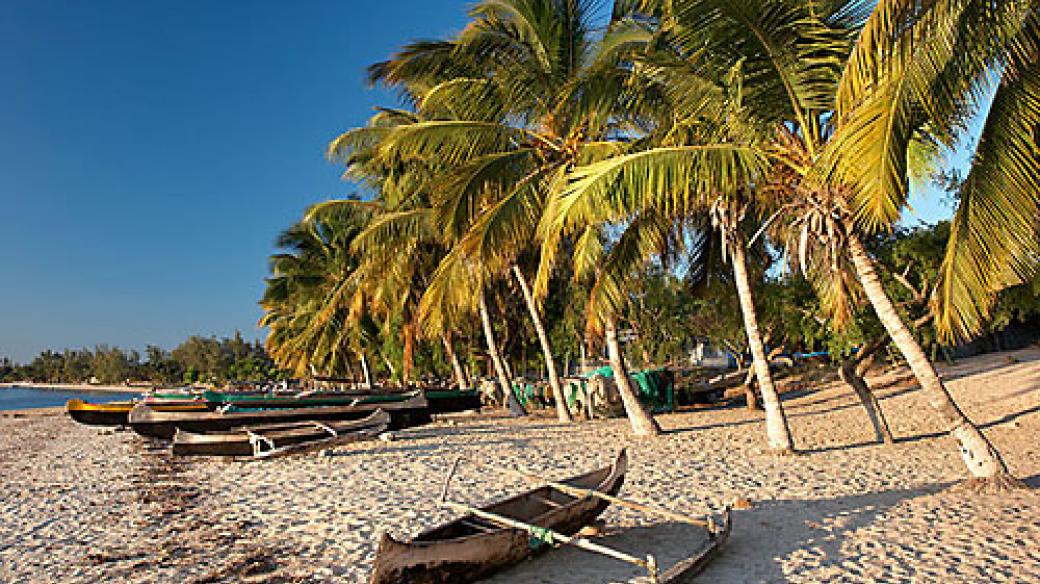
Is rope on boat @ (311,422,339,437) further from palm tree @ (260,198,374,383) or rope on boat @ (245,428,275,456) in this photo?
palm tree @ (260,198,374,383)

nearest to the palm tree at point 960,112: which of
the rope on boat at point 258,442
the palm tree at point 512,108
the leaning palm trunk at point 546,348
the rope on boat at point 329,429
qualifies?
the palm tree at point 512,108

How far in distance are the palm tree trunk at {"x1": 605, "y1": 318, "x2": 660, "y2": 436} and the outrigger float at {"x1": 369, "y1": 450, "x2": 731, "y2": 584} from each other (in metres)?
5.53

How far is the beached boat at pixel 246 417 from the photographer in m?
12.1

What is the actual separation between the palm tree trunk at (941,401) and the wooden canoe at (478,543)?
138 inches

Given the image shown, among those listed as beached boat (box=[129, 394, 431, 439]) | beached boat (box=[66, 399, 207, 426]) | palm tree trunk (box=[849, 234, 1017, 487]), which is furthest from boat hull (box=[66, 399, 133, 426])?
palm tree trunk (box=[849, 234, 1017, 487])

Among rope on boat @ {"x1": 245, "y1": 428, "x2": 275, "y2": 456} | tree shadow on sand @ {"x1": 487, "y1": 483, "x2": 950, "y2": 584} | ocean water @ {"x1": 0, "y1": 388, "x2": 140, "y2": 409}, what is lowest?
tree shadow on sand @ {"x1": 487, "y1": 483, "x2": 950, "y2": 584}

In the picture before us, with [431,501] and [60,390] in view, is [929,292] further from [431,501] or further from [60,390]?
[60,390]

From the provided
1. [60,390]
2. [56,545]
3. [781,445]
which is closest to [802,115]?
[781,445]

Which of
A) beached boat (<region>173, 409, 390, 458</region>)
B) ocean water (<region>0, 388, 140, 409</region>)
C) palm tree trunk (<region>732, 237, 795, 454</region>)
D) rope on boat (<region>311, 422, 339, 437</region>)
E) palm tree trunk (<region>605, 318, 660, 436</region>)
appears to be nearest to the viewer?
palm tree trunk (<region>732, 237, 795, 454</region>)

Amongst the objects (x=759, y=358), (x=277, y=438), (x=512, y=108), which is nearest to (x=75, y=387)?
(x=277, y=438)

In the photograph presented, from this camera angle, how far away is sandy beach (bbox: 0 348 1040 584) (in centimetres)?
497

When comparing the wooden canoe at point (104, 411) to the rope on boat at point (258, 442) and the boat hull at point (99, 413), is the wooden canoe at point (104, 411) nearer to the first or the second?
the boat hull at point (99, 413)

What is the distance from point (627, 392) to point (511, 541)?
7.50m

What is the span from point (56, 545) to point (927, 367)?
9.20 m
